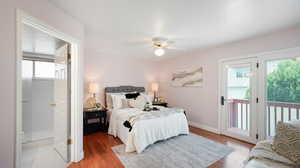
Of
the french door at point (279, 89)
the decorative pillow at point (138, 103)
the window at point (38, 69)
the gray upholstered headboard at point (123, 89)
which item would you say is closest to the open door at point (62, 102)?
the window at point (38, 69)

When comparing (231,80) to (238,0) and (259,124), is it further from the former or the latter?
(238,0)

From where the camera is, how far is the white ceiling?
1.70 metres

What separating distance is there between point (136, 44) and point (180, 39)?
115 centimetres

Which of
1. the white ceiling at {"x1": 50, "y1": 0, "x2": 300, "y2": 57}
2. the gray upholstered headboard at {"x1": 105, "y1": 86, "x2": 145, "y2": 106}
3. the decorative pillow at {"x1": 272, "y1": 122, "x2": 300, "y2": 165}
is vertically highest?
the white ceiling at {"x1": 50, "y1": 0, "x2": 300, "y2": 57}

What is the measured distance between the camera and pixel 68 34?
1980 mm

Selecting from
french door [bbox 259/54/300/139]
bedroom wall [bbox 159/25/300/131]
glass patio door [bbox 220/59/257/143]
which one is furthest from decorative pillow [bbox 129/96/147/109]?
french door [bbox 259/54/300/139]

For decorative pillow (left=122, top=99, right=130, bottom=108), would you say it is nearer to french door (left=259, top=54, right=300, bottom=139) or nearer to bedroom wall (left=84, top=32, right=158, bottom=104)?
bedroom wall (left=84, top=32, right=158, bottom=104)

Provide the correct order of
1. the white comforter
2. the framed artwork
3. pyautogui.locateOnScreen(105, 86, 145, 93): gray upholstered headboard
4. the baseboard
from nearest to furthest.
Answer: the white comforter
the baseboard
the framed artwork
pyautogui.locateOnScreen(105, 86, 145, 93): gray upholstered headboard

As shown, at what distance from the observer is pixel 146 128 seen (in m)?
2.74

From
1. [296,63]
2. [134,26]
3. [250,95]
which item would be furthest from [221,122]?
[134,26]

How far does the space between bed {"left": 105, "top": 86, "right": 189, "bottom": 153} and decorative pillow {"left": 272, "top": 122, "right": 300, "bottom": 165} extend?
1.98 metres

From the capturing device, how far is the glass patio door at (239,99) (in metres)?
3.01

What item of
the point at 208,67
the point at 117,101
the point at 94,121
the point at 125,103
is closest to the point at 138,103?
the point at 125,103

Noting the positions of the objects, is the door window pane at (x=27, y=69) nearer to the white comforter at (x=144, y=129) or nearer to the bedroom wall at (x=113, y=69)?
the bedroom wall at (x=113, y=69)
